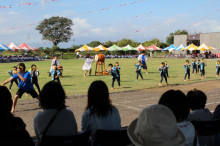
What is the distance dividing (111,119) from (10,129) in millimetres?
1539

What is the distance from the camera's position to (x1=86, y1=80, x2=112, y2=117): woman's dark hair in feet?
13.2

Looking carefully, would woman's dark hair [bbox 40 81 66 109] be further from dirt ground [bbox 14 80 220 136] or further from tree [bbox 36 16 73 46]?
tree [bbox 36 16 73 46]

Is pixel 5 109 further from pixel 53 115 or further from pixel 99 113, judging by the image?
pixel 99 113

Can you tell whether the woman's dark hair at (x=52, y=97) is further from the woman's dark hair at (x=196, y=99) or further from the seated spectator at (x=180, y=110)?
the woman's dark hair at (x=196, y=99)

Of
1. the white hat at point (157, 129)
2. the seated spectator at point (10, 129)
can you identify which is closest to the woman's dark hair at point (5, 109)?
the seated spectator at point (10, 129)

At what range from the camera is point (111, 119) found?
403 centimetres

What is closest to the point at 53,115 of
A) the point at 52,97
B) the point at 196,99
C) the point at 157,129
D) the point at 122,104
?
the point at 52,97

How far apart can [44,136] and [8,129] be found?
0.58m

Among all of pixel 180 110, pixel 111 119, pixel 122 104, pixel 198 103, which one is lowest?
pixel 122 104

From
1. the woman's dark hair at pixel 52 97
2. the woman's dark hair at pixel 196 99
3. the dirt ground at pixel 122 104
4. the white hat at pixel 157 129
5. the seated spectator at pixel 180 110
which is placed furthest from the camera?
the dirt ground at pixel 122 104

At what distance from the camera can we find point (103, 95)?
13.4 feet

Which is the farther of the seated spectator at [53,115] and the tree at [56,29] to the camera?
the tree at [56,29]

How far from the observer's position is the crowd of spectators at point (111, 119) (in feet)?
7.52

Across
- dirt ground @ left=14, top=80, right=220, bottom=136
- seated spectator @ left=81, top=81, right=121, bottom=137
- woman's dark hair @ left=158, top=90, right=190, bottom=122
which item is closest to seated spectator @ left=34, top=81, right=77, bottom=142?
seated spectator @ left=81, top=81, right=121, bottom=137
